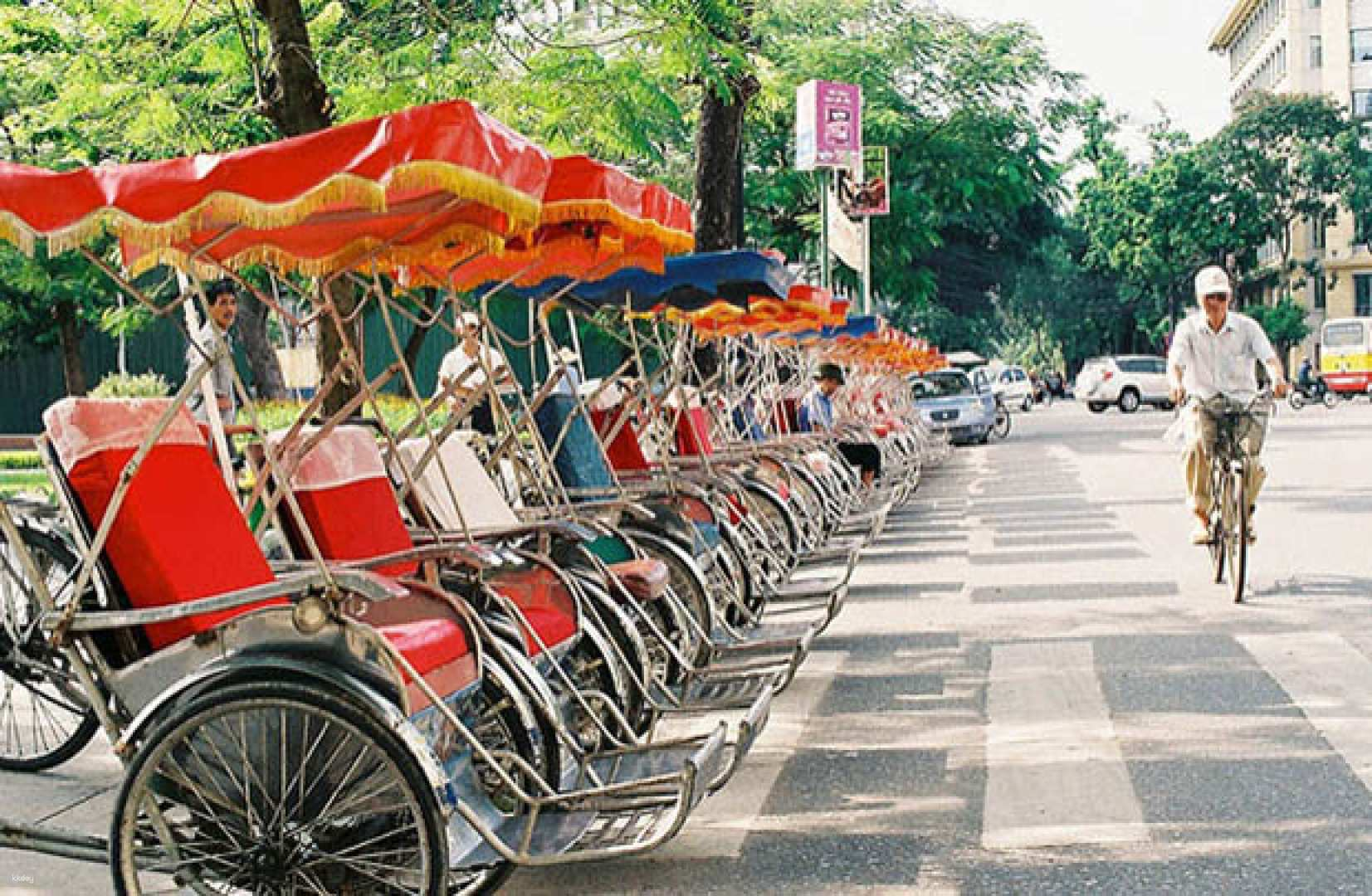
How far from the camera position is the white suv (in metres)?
56.4

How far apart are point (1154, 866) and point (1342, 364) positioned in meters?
54.1

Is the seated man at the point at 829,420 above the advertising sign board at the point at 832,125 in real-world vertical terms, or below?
below

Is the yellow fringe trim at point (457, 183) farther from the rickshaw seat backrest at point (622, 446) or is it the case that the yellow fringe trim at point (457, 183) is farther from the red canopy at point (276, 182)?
the rickshaw seat backrest at point (622, 446)

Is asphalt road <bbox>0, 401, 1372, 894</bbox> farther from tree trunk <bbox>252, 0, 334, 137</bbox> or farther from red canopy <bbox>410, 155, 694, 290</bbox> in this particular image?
tree trunk <bbox>252, 0, 334, 137</bbox>

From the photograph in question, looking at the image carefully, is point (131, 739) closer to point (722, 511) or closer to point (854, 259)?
point (722, 511)

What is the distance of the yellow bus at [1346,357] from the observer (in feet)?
183

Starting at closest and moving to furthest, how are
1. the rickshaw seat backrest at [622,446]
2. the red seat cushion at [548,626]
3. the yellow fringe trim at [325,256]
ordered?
the yellow fringe trim at [325,256]
the red seat cushion at [548,626]
the rickshaw seat backrest at [622,446]

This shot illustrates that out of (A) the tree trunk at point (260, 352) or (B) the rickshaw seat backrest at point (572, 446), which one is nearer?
(B) the rickshaw seat backrest at point (572, 446)

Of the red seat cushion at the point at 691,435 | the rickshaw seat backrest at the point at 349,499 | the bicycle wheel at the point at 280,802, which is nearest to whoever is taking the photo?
the bicycle wheel at the point at 280,802

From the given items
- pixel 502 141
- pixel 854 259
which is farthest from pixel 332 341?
pixel 854 259

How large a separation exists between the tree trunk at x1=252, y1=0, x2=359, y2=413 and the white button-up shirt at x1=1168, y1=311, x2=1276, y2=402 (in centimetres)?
524

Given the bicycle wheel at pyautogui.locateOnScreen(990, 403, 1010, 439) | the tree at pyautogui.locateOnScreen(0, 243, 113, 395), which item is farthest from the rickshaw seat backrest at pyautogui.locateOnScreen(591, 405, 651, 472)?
the bicycle wheel at pyautogui.locateOnScreen(990, 403, 1010, 439)

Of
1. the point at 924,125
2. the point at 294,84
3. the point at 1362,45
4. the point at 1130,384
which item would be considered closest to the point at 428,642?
the point at 294,84

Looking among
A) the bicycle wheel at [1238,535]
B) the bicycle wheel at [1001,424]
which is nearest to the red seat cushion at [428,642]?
the bicycle wheel at [1238,535]
